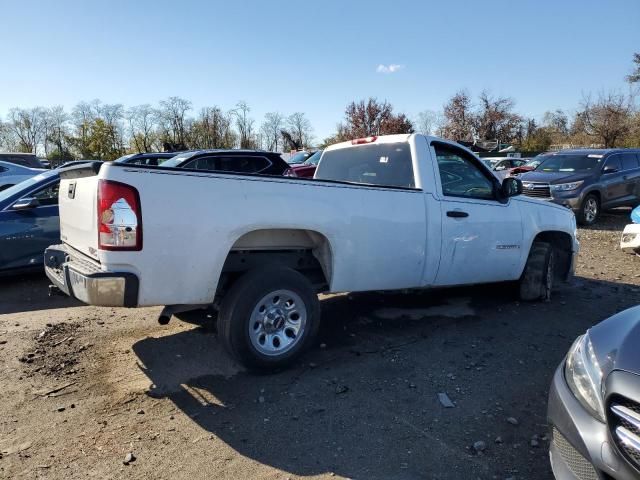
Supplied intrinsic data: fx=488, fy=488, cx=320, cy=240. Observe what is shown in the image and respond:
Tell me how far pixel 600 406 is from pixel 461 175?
3366 millimetres

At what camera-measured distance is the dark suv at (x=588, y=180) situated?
40.4 ft

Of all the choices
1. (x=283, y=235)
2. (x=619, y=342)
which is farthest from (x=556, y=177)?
(x=619, y=342)

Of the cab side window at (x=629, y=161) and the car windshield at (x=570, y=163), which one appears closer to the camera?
the car windshield at (x=570, y=163)

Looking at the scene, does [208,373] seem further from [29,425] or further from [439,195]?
[439,195]

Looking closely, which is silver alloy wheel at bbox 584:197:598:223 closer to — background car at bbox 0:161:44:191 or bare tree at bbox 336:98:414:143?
background car at bbox 0:161:44:191

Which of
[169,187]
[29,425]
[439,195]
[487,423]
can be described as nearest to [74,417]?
[29,425]

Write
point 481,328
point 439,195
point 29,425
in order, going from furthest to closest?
point 481,328
point 439,195
point 29,425

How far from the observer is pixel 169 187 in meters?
3.28

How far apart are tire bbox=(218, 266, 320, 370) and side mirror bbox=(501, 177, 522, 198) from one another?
8.67ft

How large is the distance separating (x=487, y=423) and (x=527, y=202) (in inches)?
124

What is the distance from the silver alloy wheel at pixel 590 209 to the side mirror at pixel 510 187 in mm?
8331

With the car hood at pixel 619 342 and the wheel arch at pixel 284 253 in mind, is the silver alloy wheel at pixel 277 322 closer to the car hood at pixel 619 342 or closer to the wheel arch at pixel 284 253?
the wheel arch at pixel 284 253

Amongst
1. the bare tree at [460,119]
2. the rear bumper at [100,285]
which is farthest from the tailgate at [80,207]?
the bare tree at [460,119]

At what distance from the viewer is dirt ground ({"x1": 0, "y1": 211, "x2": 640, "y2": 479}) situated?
2859 mm
